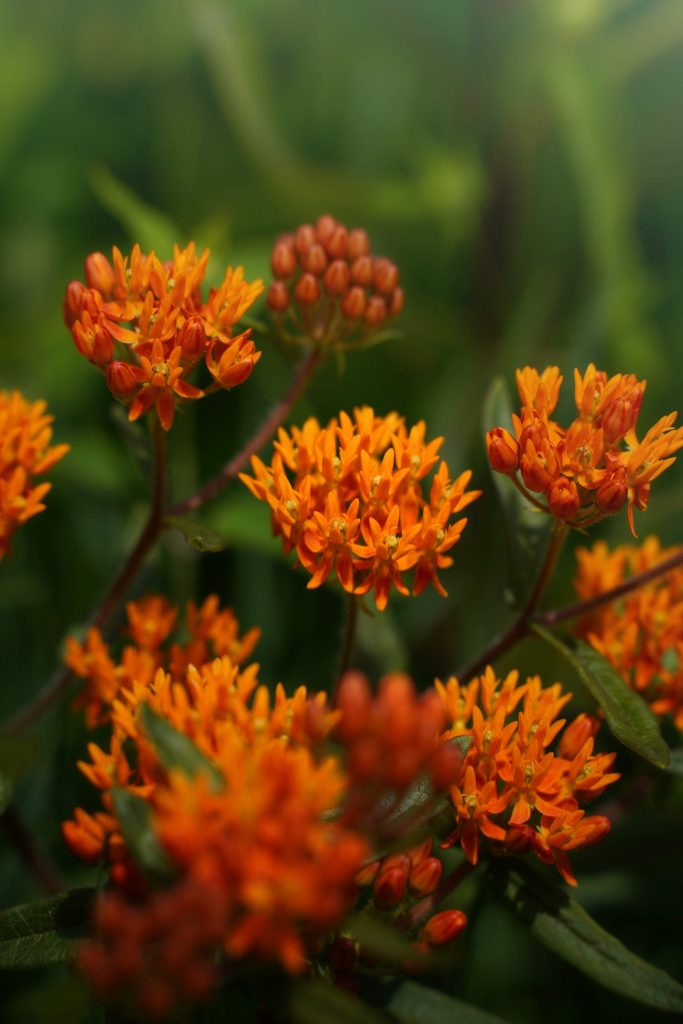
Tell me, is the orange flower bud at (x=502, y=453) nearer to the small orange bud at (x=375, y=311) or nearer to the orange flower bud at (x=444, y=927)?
the small orange bud at (x=375, y=311)

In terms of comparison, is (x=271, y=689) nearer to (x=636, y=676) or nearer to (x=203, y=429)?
(x=203, y=429)

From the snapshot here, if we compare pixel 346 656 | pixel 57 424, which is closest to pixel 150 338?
pixel 346 656

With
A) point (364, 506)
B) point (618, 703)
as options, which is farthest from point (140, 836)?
point (618, 703)

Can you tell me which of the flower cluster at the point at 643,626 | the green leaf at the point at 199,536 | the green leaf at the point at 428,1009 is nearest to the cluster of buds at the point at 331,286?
the green leaf at the point at 199,536

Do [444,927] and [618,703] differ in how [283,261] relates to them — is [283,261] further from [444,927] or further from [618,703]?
[444,927]

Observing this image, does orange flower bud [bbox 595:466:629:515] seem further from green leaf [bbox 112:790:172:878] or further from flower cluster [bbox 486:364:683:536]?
green leaf [bbox 112:790:172:878]

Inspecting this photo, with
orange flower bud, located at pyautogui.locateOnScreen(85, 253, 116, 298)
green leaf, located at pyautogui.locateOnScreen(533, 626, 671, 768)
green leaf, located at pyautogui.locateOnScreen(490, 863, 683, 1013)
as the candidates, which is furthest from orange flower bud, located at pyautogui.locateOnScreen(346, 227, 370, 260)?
green leaf, located at pyautogui.locateOnScreen(490, 863, 683, 1013)
